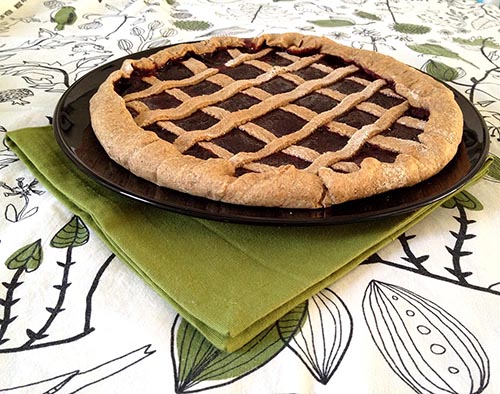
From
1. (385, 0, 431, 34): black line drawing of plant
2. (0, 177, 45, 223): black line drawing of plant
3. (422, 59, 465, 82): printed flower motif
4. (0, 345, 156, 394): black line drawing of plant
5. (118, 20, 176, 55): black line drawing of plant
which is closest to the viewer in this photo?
(0, 345, 156, 394): black line drawing of plant

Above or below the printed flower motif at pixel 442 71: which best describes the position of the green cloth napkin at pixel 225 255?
above

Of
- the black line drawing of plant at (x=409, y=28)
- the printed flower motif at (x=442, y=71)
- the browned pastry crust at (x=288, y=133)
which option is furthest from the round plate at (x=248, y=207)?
the black line drawing of plant at (x=409, y=28)

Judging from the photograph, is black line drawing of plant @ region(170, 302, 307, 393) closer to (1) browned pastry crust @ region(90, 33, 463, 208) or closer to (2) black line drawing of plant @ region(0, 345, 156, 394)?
(2) black line drawing of plant @ region(0, 345, 156, 394)

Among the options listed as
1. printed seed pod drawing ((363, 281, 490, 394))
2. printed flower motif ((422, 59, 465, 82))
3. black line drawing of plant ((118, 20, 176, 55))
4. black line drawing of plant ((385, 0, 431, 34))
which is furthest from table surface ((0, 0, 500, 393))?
black line drawing of plant ((385, 0, 431, 34))

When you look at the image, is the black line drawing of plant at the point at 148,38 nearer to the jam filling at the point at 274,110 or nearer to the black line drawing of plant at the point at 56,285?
the jam filling at the point at 274,110

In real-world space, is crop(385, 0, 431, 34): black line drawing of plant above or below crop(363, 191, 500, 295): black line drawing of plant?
below

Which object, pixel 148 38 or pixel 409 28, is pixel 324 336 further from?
pixel 409 28
